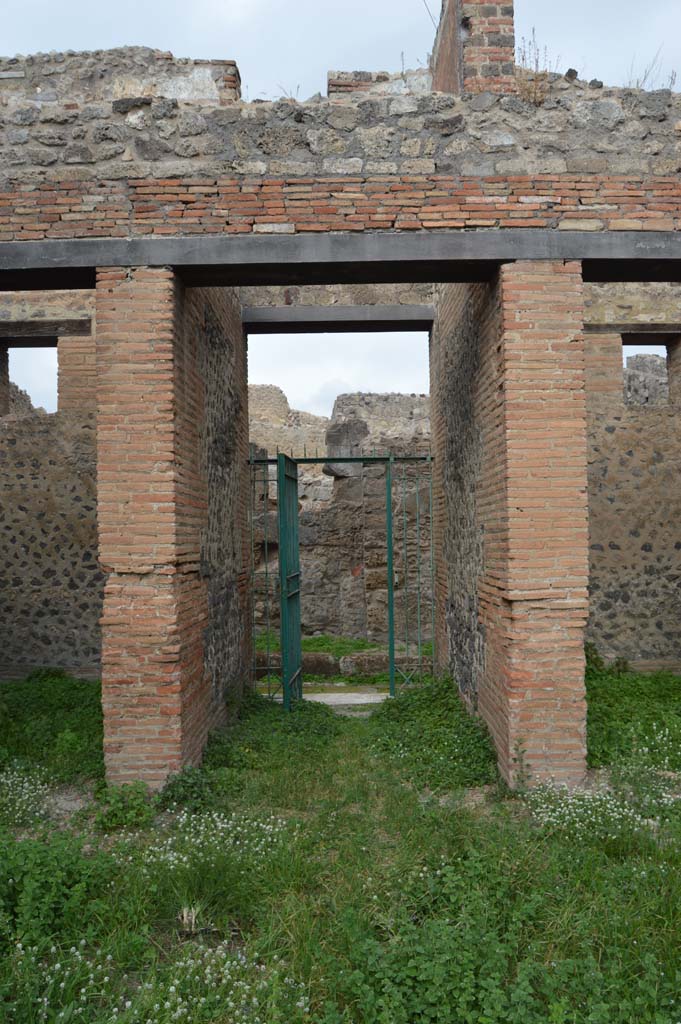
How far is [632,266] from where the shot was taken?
504 centimetres

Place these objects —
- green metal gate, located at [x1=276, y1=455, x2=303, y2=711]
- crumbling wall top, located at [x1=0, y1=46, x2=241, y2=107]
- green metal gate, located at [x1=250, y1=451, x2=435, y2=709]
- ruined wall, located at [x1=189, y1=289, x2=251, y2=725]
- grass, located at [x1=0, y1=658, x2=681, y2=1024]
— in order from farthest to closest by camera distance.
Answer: green metal gate, located at [x1=250, y1=451, x2=435, y2=709]
green metal gate, located at [x1=276, y1=455, x2=303, y2=711]
ruined wall, located at [x1=189, y1=289, x2=251, y2=725]
crumbling wall top, located at [x1=0, y1=46, x2=241, y2=107]
grass, located at [x1=0, y1=658, x2=681, y2=1024]

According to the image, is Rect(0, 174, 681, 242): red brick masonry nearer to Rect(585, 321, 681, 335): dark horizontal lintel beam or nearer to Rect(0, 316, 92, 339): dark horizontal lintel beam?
Rect(585, 321, 681, 335): dark horizontal lintel beam

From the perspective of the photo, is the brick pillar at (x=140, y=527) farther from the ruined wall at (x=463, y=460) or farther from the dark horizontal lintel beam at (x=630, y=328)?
the dark horizontal lintel beam at (x=630, y=328)

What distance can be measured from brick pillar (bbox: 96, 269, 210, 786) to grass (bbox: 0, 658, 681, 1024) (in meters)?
0.38

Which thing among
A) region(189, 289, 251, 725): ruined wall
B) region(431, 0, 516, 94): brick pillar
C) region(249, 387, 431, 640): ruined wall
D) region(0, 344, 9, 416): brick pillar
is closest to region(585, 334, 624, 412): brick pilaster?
region(249, 387, 431, 640): ruined wall

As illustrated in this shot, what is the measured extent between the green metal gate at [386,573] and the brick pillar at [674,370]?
335 cm

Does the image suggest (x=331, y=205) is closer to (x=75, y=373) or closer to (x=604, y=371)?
(x=604, y=371)

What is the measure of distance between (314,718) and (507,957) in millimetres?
3863

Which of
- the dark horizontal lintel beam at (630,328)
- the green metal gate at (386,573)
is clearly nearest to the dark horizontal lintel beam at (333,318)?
the green metal gate at (386,573)

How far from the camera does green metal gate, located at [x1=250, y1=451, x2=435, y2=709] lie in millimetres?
7555

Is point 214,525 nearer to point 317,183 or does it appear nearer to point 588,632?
point 317,183

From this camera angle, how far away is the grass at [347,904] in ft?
8.61

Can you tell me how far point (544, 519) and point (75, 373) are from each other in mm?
6374

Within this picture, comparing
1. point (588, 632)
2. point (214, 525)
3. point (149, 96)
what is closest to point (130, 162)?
point (149, 96)
